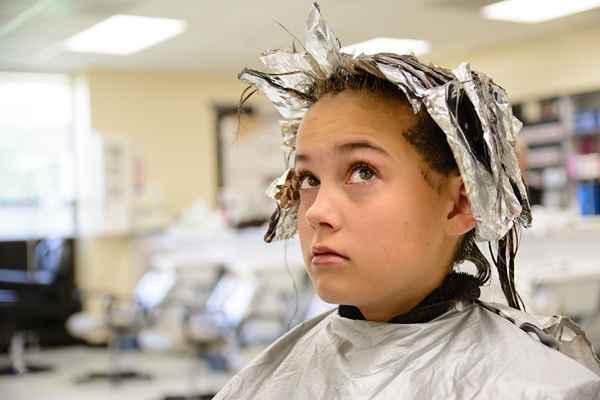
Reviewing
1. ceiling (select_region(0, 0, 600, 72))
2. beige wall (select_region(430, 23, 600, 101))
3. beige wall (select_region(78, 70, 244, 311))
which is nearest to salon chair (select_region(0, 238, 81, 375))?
beige wall (select_region(78, 70, 244, 311))

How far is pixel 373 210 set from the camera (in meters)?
0.96

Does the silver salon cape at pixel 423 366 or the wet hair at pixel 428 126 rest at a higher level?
the wet hair at pixel 428 126

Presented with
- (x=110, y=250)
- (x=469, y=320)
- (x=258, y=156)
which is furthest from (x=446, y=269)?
(x=258, y=156)

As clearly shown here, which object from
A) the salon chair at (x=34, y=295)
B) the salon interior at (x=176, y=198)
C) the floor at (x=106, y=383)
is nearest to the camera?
the salon interior at (x=176, y=198)

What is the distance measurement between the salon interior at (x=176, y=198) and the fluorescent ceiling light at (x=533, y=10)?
0.08 feet

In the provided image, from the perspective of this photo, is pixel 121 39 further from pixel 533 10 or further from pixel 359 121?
pixel 359 121

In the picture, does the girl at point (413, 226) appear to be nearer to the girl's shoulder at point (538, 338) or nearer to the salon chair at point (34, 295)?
the girl's shoulder at point (538, 338)

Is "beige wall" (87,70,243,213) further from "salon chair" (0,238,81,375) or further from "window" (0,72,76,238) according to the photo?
"salon chair" (0,238,81,375)

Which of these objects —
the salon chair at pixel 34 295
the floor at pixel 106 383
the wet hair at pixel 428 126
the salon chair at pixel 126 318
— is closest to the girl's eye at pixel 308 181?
the wet hair at pixel 428 126

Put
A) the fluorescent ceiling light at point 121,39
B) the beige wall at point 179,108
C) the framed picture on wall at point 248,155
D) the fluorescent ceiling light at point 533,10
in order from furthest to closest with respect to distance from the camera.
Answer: the framed picture on wall at point 248,155, the beige wall at point 179,108, the fluorescent ceiling light at point 121,39, the fluorescent ceiling light at point 533,10

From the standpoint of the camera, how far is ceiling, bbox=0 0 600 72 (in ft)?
5.68

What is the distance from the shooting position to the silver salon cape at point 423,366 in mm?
895

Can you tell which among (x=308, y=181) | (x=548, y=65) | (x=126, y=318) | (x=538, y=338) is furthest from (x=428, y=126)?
(x=548, y=65)

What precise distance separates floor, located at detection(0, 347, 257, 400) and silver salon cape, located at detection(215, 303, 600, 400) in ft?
12.8
